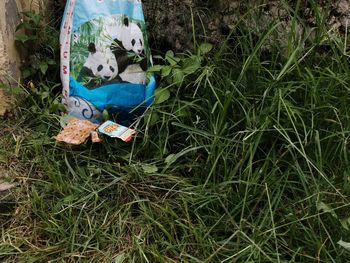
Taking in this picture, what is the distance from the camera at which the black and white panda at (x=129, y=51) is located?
2.20 meters

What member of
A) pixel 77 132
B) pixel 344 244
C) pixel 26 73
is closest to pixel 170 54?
pixel 77 132

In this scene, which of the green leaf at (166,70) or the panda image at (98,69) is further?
the panda image at (98,69)

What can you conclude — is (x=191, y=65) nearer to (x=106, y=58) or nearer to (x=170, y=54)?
(x=170, y=54)

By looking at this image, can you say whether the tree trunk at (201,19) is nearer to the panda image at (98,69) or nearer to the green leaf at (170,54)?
the green leaf at (170,54)

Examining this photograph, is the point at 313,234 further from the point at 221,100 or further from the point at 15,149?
the point at 15,149

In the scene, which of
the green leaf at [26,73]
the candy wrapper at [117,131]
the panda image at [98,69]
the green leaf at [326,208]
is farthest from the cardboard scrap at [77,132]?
the green leaf at [326,208]

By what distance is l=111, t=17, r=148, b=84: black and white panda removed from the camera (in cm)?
220

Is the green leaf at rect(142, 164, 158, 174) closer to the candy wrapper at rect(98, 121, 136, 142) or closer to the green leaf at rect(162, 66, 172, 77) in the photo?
the candy wrapper at rect(98, 121, 136, 142)

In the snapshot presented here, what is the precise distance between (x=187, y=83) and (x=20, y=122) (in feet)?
2.35

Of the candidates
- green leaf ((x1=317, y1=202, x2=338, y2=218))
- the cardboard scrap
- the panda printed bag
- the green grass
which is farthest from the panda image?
green leaf ((x1=317, y1=202, x2=338, y2=218))

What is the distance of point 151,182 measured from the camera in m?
1.90

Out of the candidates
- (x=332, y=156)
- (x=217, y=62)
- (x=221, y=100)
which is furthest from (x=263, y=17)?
(x=332, y=156)

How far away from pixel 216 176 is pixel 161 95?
38 cm

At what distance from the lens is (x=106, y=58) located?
2.19 meters
